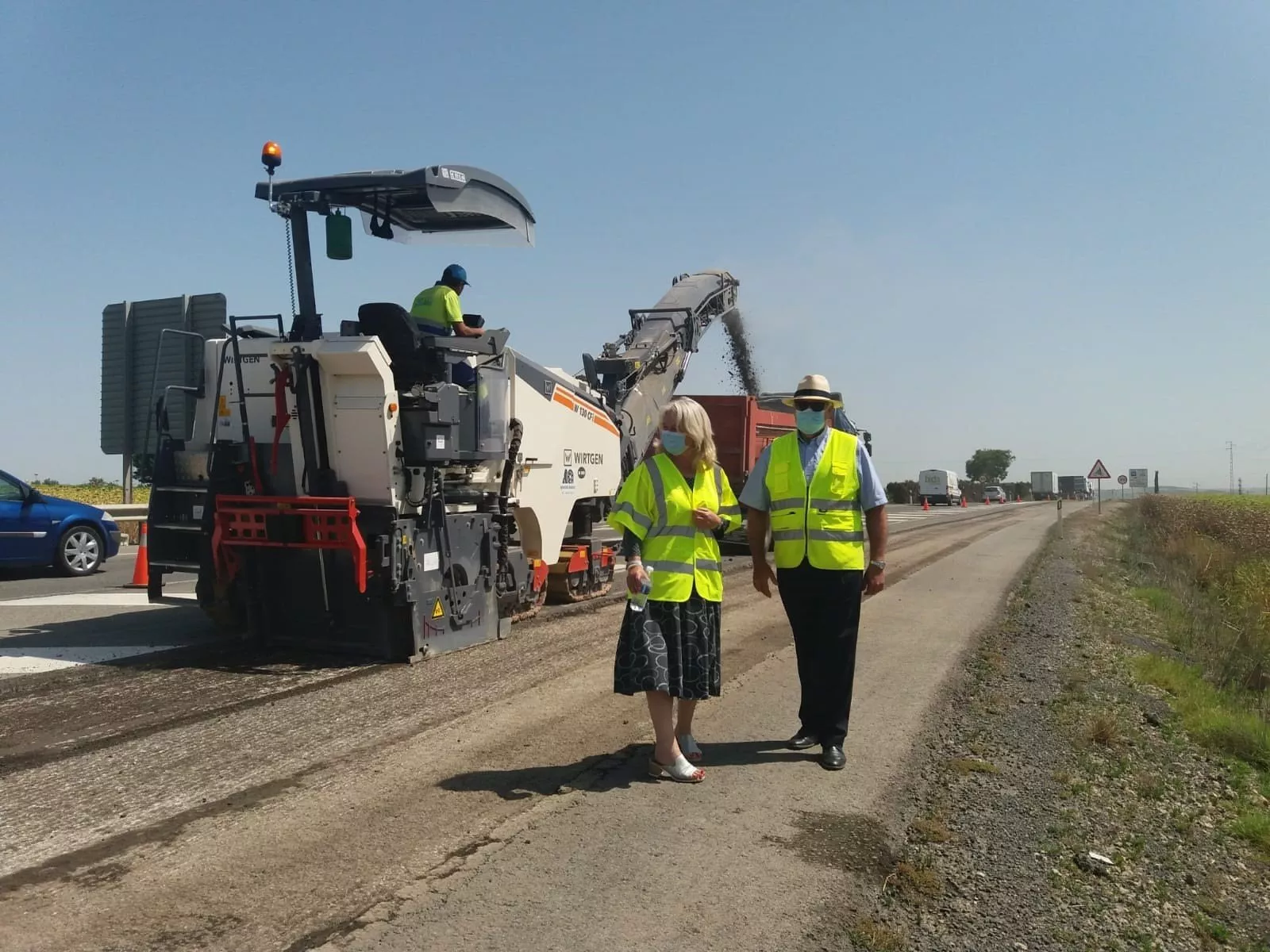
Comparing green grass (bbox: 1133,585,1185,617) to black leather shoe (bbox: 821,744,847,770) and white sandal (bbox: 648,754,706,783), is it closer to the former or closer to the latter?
black leather shoe (bbox: 821,744,847,770)

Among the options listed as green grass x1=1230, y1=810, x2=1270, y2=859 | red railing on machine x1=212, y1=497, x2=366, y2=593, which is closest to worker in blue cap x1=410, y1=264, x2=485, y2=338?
red railing on machine x1=212, y1=497, x2=366, y2=593

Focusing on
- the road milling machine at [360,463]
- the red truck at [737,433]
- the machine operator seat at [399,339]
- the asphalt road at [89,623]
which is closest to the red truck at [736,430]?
the red truck at [737,433]

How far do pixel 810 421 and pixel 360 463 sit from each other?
361 cm

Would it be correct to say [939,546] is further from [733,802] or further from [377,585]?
[733,802]

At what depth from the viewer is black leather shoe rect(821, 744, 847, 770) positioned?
509 cm

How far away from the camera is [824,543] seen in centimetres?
514

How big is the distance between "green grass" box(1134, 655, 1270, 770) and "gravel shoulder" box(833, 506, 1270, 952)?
19 cm

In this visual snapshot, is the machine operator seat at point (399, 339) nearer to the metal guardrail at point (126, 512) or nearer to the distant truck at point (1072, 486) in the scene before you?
the metal guardrail at point (126, 512)

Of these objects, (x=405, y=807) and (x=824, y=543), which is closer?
(x=405, y=807)

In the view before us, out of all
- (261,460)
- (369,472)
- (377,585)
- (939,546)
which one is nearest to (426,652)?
(377,585)

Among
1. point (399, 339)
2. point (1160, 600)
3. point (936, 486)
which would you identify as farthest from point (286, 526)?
point (936, 486)

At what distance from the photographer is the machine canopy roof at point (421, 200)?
765 centimetres

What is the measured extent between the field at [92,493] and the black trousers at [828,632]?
21.3 meters

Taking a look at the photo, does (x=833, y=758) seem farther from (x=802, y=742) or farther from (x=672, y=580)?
(x=672, y=580)
